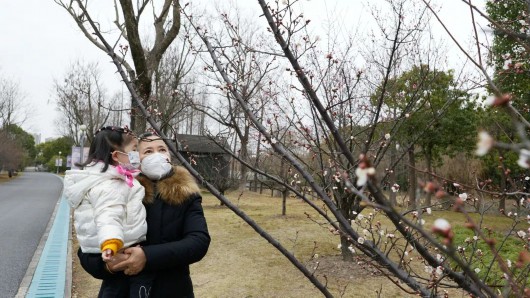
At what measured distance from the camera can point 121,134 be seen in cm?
204

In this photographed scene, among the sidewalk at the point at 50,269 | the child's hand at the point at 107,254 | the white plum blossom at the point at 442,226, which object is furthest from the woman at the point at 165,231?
the sidewalk at the point at 50,269

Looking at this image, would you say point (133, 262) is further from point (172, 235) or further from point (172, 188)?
point (172, 188)

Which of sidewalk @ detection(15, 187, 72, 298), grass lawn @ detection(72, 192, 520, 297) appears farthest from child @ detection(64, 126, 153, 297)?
sidewalk @ detection(15, 187, 72, 298)

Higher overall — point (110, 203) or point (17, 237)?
point (110, 203)

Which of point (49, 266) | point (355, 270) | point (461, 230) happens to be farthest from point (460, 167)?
point (49, 266)

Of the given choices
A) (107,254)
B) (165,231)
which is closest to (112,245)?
(107,254)

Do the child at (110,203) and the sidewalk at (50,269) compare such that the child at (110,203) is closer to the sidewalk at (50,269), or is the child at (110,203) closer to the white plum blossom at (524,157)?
the white plum blossom at (524,157)

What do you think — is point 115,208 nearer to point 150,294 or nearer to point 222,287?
point 150,294

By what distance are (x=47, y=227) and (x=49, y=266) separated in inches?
180

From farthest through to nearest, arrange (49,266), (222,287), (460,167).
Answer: (460,167), (49,266), (222,287)

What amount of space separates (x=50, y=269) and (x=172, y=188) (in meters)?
5.39

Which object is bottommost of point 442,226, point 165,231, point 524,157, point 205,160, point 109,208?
point 165,231

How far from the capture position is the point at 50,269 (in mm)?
6215

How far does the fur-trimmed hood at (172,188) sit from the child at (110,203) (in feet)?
0.24
